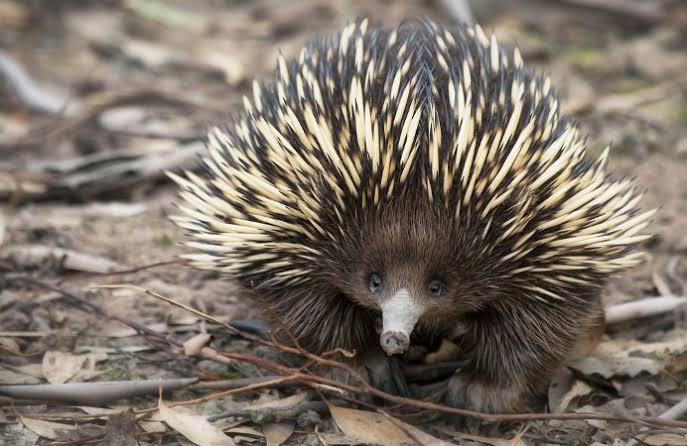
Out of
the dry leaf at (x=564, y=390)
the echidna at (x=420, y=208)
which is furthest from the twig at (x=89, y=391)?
the dry leaf at (x=564, y=390)

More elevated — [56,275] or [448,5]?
[448,5]

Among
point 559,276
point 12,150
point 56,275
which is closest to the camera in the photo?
point 559,276

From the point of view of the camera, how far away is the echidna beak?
2744 millimetres

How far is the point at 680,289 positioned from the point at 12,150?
3.79 meters

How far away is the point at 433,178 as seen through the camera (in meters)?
2.84

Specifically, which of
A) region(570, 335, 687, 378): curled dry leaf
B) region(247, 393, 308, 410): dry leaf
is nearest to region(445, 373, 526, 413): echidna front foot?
region(570, 335, 687, 378): curled dry leaf

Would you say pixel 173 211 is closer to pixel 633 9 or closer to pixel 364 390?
pixel 364 390

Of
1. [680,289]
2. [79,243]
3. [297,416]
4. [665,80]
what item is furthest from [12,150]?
[665,80]

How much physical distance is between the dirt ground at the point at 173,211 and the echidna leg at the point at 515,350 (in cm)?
12

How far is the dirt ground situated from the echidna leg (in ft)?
0.38

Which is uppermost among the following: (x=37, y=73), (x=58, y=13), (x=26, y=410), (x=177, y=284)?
(x=58, y=13)

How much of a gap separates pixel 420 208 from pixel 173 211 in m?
2.37

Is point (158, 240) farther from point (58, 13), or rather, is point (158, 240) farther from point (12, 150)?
point (58, 13)

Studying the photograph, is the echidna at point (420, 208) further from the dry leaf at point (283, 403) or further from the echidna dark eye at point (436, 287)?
the dry leaf at point (283, 403)
